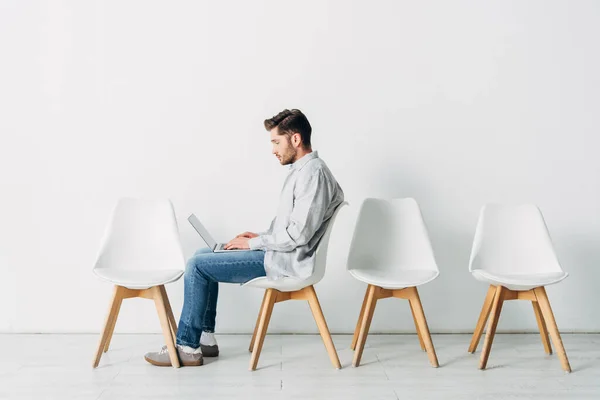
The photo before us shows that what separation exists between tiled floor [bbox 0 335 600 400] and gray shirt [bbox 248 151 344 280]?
18.8 inches

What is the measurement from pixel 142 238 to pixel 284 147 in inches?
36.2

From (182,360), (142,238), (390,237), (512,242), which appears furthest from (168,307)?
(512,242)

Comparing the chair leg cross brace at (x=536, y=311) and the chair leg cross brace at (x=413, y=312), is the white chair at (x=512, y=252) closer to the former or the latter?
the chair leg cross brace at (x=536, y=311)

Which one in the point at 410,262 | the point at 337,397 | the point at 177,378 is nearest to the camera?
the point at 337,397

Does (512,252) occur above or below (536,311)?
above

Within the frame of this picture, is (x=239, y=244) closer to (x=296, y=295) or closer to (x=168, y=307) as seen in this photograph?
(x=296, y=295)

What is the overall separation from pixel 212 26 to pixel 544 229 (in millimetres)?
2134

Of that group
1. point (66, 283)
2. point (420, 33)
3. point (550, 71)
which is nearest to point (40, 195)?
point (66, 283)

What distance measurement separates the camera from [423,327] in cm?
327

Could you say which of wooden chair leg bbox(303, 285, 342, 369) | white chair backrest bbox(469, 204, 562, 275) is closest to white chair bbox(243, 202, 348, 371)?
wooden chair leg bbox(303, 285, 342, 369)

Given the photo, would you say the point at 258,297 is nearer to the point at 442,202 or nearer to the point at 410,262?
the point at 410,262

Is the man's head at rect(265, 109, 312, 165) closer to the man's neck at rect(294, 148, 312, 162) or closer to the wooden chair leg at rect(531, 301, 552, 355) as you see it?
the man's neck at rect(294, 148, 312, 162)

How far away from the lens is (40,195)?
396 centimetres

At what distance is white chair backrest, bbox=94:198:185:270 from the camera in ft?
11.5
